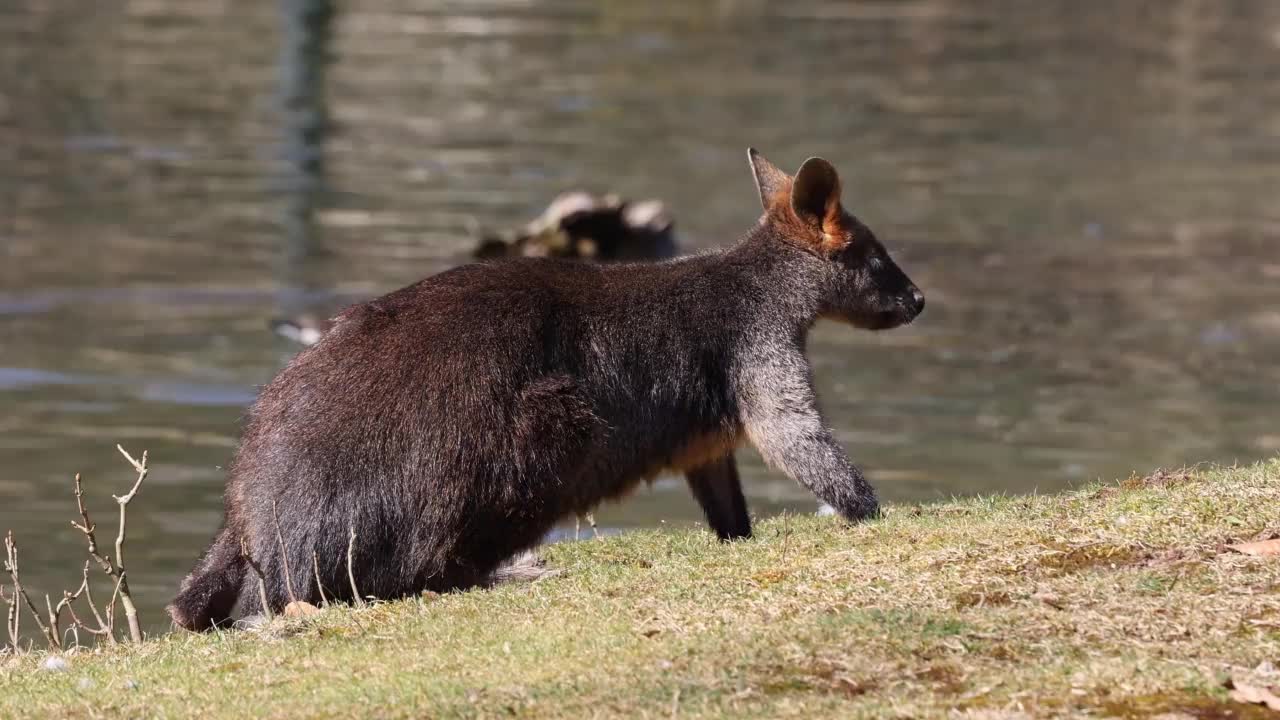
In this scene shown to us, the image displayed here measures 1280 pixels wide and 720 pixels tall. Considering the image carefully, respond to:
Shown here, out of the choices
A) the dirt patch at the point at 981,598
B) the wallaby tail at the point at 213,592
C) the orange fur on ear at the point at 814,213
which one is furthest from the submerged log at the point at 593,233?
the dirt patch at the point at 981,598

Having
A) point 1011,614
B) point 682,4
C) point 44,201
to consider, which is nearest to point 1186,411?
point 1011,614

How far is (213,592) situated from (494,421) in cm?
139

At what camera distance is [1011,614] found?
22.6 ft

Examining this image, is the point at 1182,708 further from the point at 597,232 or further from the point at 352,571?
the point at 597,232

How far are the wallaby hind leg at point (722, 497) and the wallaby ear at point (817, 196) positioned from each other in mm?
1305

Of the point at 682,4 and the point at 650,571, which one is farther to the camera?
the point at 682,4

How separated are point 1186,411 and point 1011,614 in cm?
1153

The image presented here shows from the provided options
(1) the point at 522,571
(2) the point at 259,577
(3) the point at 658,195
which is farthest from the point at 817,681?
(3) the point at 658,195

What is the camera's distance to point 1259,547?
749 centimetres

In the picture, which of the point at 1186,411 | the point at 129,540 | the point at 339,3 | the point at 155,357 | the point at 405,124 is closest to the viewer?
the point at 129,540

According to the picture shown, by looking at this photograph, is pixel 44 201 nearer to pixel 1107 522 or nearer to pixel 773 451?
pixel 773 451

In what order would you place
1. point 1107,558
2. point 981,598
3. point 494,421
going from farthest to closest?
point 494,421 < point 1107,558 < point 981,598

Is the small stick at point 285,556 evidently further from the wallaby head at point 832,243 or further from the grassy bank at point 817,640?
the wallaby head at point 832,243

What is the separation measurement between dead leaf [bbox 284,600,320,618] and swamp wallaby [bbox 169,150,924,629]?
11 cm
